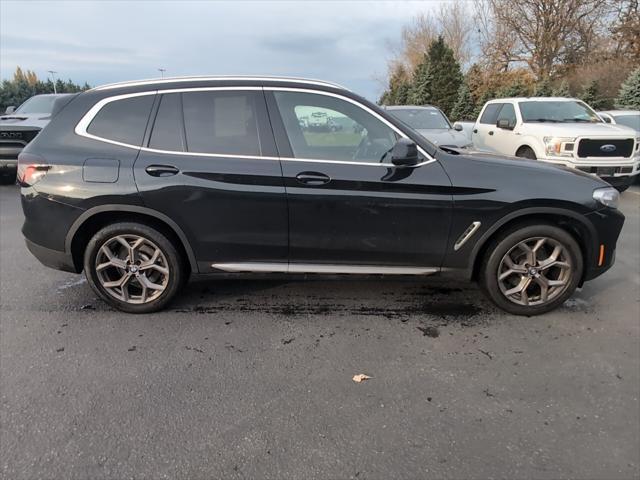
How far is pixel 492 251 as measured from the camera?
366 cm

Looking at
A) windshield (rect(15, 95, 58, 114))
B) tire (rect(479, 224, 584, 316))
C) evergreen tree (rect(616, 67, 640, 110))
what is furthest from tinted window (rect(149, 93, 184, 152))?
evergreen tree (rect(616, 67, 640, 110))

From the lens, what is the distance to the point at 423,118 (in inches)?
416

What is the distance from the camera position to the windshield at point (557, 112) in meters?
9.19

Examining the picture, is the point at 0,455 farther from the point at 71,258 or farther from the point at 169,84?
the point at 169,84

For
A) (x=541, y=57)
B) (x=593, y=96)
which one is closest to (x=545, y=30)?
(x=541, y=57)

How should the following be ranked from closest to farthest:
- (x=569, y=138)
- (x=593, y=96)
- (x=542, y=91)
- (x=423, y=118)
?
(x=569, y=138) < (x=423, y=118) < (x=593, y=96) < (x=542, y=91)

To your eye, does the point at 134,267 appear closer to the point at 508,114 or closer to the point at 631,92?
the point at 508,114

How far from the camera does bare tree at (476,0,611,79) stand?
27.2 meters

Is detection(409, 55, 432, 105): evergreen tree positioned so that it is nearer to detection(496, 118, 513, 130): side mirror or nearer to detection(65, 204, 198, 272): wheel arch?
detection(496, 118, 513, 130): side mirror

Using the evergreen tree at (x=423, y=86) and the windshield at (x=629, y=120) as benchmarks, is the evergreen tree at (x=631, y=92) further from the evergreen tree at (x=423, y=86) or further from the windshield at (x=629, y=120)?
the evergreen tree at (x=423, y=86)

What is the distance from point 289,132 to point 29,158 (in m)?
2.05

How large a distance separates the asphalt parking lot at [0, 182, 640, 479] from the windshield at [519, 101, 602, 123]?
5.92 metres

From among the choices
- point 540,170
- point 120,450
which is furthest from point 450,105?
point 120,450

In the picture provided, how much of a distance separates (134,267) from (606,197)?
3.80 meters
